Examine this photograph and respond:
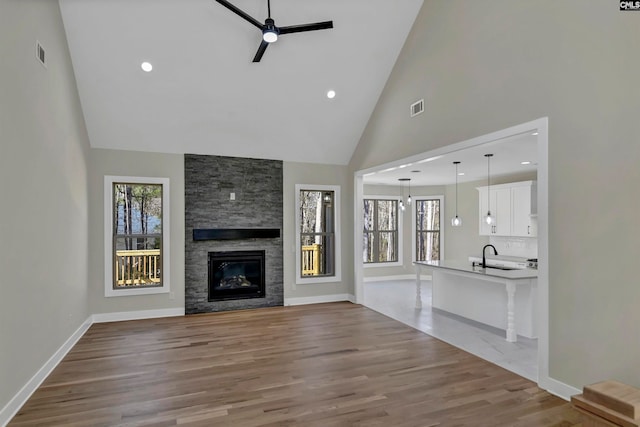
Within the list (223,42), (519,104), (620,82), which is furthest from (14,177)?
(620,82)

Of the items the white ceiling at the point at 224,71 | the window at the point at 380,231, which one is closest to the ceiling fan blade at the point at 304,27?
the white ceiling at the point at 224,71

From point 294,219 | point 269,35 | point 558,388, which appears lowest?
point 558,388

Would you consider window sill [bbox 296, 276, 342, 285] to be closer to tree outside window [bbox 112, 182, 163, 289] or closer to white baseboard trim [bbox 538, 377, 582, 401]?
tree outside window [bbox 112, 182, 163, 289]

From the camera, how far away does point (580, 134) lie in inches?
121

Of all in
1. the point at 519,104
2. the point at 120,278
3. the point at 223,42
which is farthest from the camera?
the point at 120,278

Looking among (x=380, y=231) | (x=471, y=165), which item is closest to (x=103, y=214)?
(x=471, y=165)

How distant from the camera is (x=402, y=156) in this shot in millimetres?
Answer: 5543

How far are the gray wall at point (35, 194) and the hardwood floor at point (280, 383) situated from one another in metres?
0.46

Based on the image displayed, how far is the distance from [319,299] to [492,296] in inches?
119

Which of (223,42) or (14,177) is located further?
(223,42)

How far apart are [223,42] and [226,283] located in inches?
150

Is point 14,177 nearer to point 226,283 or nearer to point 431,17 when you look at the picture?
point 226,283

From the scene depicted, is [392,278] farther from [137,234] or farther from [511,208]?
[137,234]

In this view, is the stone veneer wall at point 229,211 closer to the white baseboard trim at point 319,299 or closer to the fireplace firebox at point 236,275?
the fireplace firebox at point 236,275
